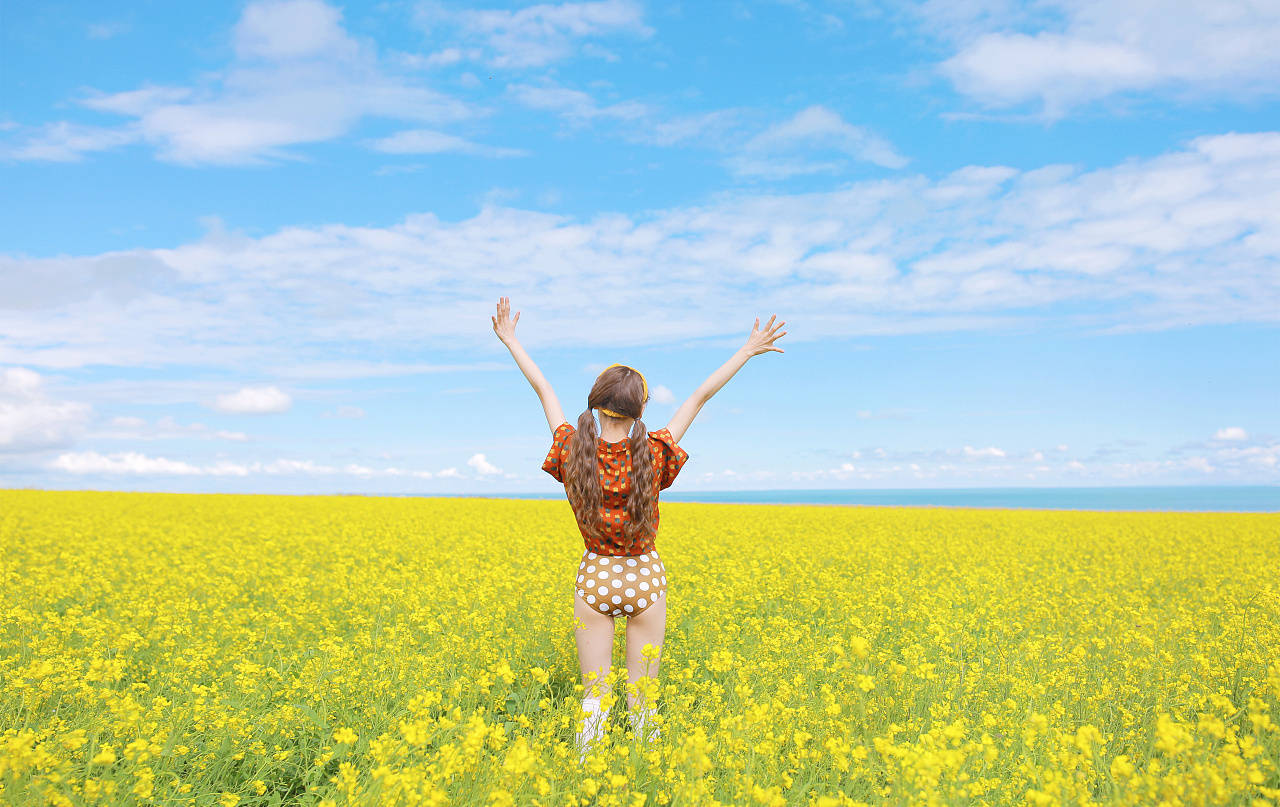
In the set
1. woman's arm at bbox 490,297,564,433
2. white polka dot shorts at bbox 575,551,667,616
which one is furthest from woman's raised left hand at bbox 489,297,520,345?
white polka dot shorts at bbox 575,551,667,616

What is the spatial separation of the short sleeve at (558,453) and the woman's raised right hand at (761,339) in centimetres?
114

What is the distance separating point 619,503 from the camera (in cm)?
418

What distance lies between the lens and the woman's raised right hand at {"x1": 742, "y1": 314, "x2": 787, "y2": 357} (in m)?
4.54

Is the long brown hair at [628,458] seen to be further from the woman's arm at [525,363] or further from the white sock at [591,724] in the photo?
the white sock at [591,724]

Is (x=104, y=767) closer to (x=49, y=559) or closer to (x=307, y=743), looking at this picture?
(x=307, y=743)

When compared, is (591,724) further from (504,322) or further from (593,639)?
(504,322)

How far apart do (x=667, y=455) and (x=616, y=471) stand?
0.34 meters

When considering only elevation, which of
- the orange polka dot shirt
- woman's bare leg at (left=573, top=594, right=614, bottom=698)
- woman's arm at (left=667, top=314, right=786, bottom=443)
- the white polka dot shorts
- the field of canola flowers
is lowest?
the field of canola flowers

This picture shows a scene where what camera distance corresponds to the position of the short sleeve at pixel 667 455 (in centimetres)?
430

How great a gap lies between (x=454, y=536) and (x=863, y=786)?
1092 cm

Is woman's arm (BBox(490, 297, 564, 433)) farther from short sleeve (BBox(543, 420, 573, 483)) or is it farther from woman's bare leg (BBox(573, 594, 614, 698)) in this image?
woman's bare leg (BBox(573, 594, 614, 698))

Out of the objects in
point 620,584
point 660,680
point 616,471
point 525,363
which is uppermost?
point 525,363

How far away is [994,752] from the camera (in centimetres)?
305

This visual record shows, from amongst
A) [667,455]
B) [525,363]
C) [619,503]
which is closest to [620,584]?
[619,503]
